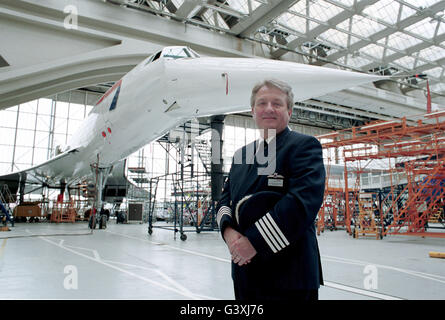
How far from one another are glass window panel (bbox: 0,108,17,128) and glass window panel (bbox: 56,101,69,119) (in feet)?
9.77

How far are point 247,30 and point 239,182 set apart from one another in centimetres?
1035

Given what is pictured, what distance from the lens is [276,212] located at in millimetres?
1163

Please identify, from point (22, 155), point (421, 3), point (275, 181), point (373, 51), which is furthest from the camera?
point (22, 155)

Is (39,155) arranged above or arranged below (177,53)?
above

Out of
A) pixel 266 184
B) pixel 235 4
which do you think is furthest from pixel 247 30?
pixel 266 184

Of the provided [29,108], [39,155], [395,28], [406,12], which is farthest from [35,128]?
[406,12]

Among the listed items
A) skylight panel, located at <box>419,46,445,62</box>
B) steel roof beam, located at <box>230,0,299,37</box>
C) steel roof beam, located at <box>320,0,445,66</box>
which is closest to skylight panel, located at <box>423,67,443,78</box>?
skylight panel, located at <box>419,46,445,62</box>

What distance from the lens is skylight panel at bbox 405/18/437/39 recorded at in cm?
1382

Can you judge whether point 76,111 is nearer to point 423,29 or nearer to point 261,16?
point 261,16

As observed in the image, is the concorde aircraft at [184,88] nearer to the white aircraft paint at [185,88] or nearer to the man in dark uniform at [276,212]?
the white aircraft paint at [185,88]

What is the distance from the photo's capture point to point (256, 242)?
1175mm

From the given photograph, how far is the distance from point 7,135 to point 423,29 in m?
27.7

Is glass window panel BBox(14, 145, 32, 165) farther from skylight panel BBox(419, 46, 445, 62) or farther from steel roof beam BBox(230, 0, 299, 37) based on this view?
skylight panel BBox(419, 46, 445, 62)

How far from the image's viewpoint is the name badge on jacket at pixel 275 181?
1.27 m
